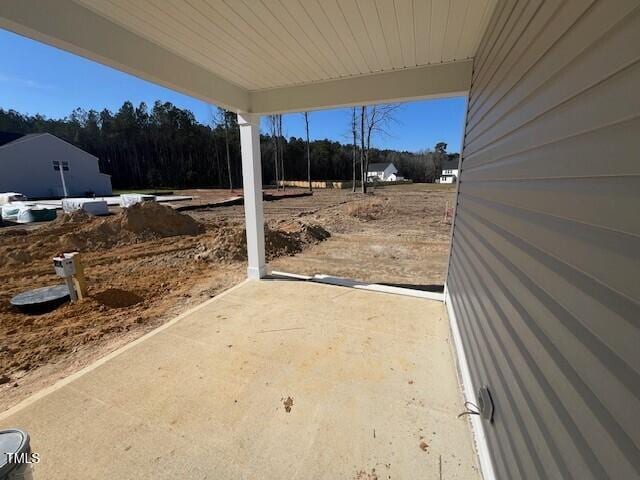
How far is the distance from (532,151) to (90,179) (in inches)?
1085

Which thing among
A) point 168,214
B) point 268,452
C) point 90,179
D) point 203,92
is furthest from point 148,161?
point 268,452

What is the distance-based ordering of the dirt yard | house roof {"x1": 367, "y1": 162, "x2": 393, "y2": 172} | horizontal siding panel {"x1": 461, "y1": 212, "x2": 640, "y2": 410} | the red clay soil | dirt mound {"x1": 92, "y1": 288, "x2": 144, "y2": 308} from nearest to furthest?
horizontal siding panel {"x1": 461, "y1": 212, "x2": 640, "y2": 410} → the red clay soil → the dirt yard → dirt mound {"x1": 92, "y1": 288, "x2": 144, "y2": 308} → house roof {"x1": 367, "y1": 162, "x2": 393, "y2": 172}

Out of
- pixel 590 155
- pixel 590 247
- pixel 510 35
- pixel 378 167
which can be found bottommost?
pixel 590 247

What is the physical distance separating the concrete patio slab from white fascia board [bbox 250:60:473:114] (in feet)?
7.74

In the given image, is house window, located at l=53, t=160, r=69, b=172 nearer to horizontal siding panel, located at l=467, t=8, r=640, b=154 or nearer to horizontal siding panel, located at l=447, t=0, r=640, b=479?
horizontal siding panel, located at l=447, t=0, r=640, b=479

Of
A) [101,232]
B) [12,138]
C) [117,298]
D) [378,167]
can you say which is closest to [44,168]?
[12,138]

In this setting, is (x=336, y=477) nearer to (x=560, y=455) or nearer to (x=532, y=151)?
(x=560, y=455)

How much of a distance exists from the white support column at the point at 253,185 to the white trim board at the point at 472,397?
2582 millimetres

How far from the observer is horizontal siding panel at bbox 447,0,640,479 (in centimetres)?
58

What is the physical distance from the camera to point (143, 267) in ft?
16.9

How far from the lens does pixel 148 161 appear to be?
1420 inches

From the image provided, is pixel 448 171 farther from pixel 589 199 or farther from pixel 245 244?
pixel 589 199

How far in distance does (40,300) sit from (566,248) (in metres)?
4.95

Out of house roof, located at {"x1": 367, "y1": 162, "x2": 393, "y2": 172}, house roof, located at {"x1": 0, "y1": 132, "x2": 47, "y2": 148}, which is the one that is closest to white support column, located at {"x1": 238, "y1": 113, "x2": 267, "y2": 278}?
house roof, located at {"x1": 0, "y1": 132, "x2": 47, "y2": 148}
